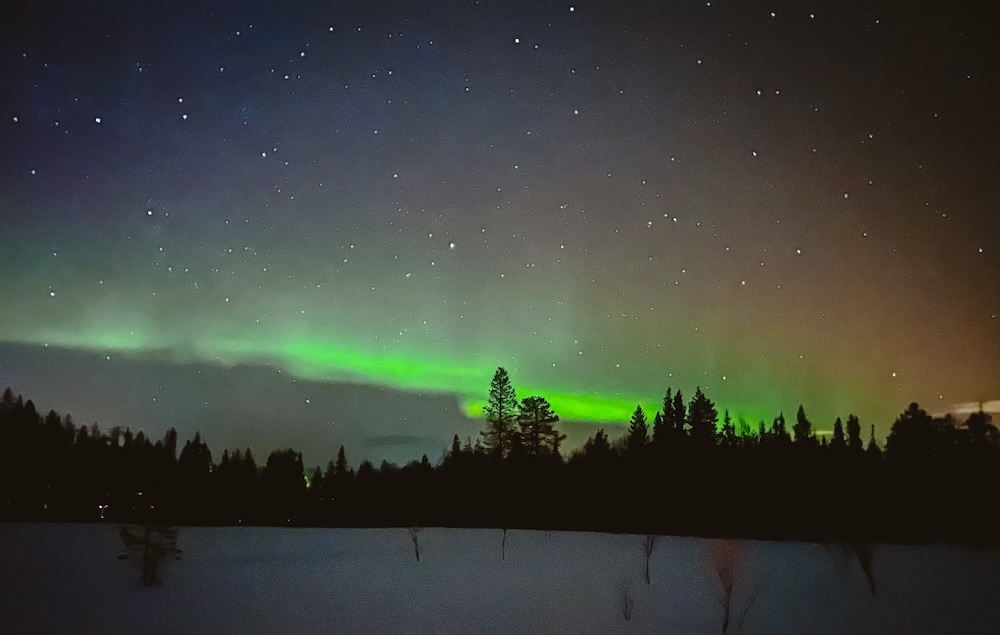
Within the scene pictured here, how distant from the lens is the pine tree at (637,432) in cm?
645

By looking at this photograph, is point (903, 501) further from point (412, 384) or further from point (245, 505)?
point (245, 505)

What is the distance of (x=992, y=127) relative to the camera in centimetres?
475

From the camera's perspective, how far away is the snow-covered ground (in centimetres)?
463

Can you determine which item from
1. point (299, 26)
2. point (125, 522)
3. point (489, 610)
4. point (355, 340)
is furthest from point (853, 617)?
point (125, 522)

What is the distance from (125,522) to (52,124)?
3.21 meters

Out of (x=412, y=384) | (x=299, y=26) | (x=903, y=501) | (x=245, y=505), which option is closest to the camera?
(x=299, y=26)

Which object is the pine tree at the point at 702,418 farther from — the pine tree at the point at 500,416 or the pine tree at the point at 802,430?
the pine tree at the point at 500,416

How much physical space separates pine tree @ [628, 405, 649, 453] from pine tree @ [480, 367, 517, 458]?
3.39 feet

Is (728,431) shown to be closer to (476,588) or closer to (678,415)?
(678,415)

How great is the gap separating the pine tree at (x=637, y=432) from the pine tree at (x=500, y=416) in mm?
1035

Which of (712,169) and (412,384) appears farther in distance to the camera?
(412,384)

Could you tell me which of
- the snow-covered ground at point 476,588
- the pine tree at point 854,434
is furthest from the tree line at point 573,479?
the snow-covered ground at point 476,588

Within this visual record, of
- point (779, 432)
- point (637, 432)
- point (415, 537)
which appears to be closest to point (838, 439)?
point (779, 432)

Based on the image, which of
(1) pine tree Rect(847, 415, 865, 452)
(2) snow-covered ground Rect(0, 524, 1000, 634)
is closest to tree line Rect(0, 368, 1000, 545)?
(1) pine tree Rect(847, 415, 865, 452)
